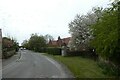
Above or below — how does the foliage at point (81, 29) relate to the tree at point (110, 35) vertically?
above

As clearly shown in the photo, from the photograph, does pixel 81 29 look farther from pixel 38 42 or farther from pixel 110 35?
pixel 38 42

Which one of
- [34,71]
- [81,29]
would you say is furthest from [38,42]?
[34,71]

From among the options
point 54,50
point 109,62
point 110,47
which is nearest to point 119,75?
point 110,47

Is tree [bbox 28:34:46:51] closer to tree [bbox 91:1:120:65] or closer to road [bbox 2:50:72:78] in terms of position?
road [bbox 2:50:72:78]

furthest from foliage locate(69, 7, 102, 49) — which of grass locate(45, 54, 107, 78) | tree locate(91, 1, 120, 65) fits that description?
tree locate(91, 1, 120, 65)

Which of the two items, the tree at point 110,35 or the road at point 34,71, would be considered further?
the road at point 34,71

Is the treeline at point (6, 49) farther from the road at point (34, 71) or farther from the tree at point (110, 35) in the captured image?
the tree at point (110, 35)

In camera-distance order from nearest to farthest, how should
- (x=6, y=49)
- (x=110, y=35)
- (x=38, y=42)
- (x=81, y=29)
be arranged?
(x=110, y=35), (x=81, y=29), (x=6, y=49), (x=38, y=42)

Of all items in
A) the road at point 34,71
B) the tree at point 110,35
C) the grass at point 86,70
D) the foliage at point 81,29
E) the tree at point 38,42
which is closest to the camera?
the tree at point 110,35

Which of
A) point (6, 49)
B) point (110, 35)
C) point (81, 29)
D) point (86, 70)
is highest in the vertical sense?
point (81, 29)

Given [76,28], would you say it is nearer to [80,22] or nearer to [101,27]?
[80,22]

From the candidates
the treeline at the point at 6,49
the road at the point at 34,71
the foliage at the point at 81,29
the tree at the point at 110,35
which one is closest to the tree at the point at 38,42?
the treeline at the point at 6,49

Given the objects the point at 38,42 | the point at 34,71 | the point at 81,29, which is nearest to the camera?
the point at 34,71

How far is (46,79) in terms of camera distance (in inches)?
802
